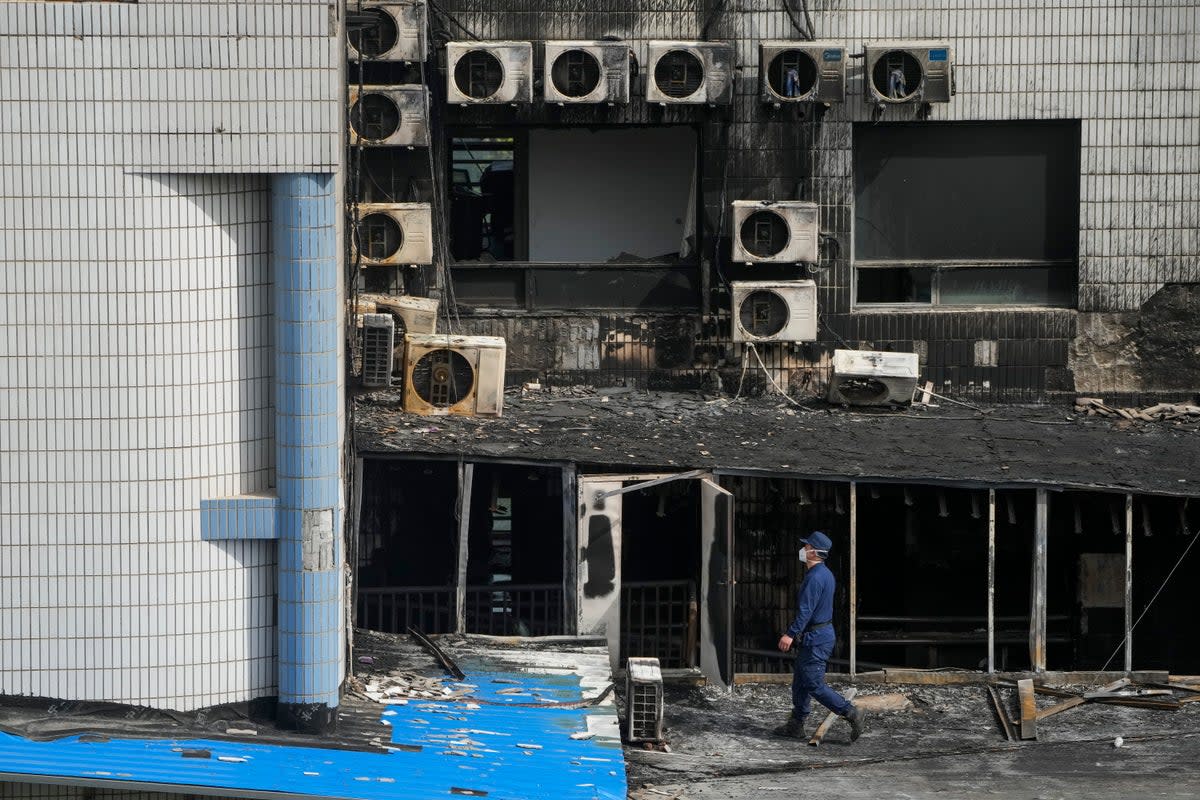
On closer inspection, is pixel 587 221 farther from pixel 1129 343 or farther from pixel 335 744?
pixel 335 744

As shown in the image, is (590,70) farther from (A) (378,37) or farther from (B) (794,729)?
(B) (794,729)

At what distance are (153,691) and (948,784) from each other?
5.65 meters

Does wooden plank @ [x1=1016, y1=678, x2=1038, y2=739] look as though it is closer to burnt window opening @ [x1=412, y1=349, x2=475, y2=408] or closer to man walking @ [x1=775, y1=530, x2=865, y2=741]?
man walking @ [x1=775, y1=530, x2=865, y2=741]

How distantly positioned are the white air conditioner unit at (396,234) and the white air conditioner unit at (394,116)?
2.02 ft

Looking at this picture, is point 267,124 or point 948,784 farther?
point 948,784

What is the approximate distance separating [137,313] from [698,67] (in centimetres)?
712

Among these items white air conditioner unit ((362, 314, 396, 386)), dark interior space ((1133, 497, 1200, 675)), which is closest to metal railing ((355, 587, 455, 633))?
white air conditioner unit ((362, 314, 396, 386))

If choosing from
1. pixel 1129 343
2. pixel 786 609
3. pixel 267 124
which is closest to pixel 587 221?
pixel 786 609

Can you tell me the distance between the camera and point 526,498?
1955cm

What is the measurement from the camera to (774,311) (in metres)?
18.1

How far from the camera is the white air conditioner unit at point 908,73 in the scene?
57.9 feet

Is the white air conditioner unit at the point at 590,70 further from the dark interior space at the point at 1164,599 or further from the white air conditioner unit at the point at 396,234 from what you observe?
the dark interior space at the point at 1164,599

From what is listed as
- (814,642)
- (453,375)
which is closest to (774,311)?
(453,375)

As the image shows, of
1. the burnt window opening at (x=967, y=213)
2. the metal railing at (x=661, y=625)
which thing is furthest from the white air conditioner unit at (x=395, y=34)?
the metal railing at (x=661, y=625)
